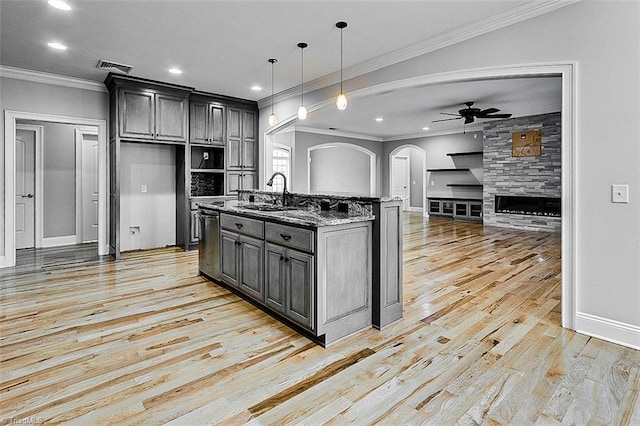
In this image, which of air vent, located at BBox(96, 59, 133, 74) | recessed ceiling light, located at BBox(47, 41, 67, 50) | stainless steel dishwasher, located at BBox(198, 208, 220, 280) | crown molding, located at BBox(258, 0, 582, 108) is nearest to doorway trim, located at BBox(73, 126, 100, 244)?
air vent, located at BBox(96, 59, 133, 74)

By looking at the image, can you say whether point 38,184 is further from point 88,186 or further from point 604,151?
point 604,151

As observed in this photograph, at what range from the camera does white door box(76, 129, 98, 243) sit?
21.9 feet

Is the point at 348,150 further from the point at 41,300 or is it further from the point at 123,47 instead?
the point at 41,300

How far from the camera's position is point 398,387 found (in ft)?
6.80

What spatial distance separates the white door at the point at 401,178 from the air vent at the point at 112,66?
9.96 m

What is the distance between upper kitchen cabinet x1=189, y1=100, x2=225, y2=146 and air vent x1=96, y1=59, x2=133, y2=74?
1306 millimetres

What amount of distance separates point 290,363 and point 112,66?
456cm

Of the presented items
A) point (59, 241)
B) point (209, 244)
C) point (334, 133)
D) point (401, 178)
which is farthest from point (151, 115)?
point (401, 178)

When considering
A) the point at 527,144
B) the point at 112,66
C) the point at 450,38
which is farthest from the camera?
the point at 527,144

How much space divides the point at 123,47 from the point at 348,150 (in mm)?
9383

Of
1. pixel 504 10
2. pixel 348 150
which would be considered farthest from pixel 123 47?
pixel 348 150

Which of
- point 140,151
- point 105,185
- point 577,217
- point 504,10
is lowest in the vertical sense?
point 577,217

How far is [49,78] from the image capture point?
5191mm

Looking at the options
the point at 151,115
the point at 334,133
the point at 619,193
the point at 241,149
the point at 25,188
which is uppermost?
the point at 334,133
